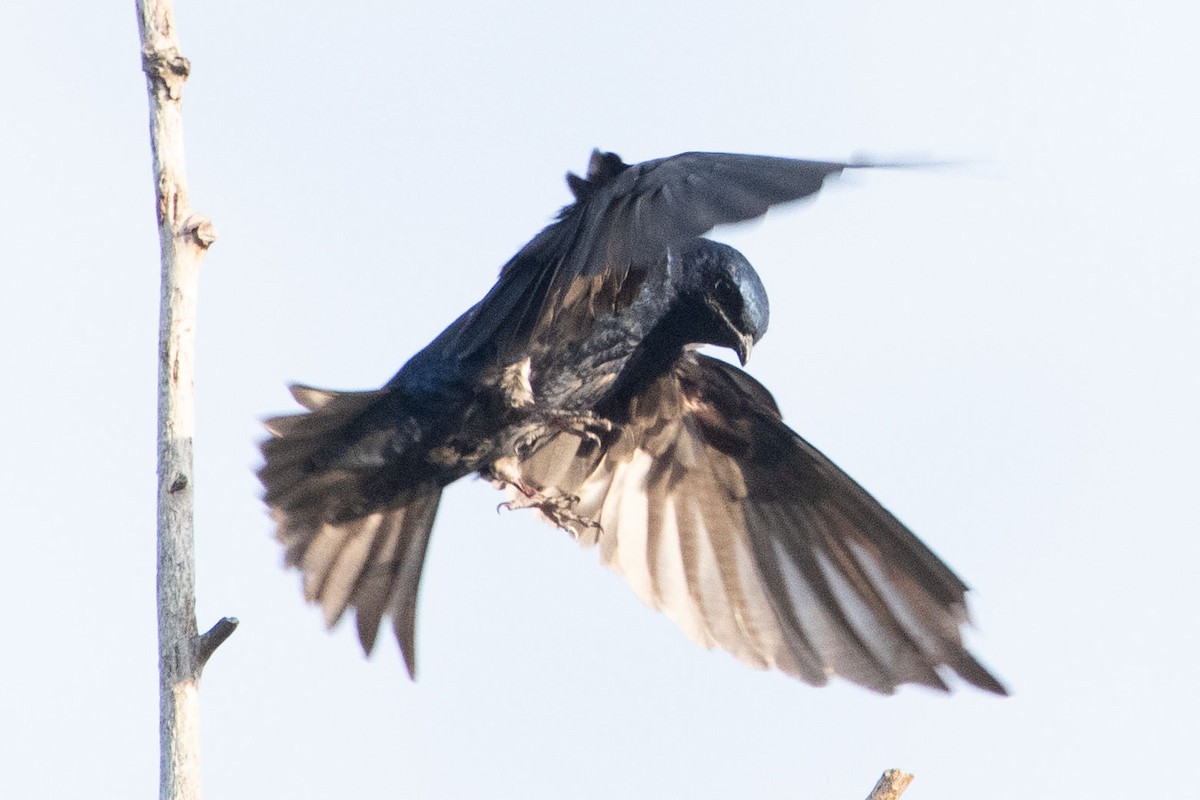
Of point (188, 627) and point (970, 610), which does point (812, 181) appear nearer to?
point (188, 627)

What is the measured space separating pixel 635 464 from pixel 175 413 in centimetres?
272

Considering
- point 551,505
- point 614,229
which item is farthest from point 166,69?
point 551,505

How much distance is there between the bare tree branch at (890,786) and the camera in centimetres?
342

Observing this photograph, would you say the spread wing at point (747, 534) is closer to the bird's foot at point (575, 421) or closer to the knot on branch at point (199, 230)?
the bird's foot at point (575, 421)

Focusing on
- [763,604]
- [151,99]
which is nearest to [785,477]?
[763,604]

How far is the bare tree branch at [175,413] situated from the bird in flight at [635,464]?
1069 mm

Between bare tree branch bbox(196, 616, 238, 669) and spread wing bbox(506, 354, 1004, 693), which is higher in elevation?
spread wing bbox(506, 354, 1004, 693)

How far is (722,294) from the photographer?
5.39 metres

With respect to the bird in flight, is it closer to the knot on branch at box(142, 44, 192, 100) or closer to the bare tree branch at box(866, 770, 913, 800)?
the knot on branch at box(142, 44, 192, 100)

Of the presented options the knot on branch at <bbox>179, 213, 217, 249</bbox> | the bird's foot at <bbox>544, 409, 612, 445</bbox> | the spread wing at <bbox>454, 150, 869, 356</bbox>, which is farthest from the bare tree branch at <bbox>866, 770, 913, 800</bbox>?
the bird's foot at <bbox>544, 409, 612, 445</bbox>

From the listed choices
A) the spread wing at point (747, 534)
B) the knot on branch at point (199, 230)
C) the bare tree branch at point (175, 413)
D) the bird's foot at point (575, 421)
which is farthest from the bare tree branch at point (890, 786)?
the spread wing at point (747, 534)

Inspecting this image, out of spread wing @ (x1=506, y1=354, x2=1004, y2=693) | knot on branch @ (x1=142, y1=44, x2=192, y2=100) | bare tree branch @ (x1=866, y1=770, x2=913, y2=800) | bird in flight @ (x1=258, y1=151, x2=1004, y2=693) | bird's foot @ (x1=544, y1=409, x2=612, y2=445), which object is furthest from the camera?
spread wing @ (x1=506, y1=354, x2=1004, y2=693)

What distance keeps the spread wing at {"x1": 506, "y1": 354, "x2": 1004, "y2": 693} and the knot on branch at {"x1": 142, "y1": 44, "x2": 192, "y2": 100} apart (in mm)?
2096

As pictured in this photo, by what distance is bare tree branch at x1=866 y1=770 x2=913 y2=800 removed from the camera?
3.42 meters
